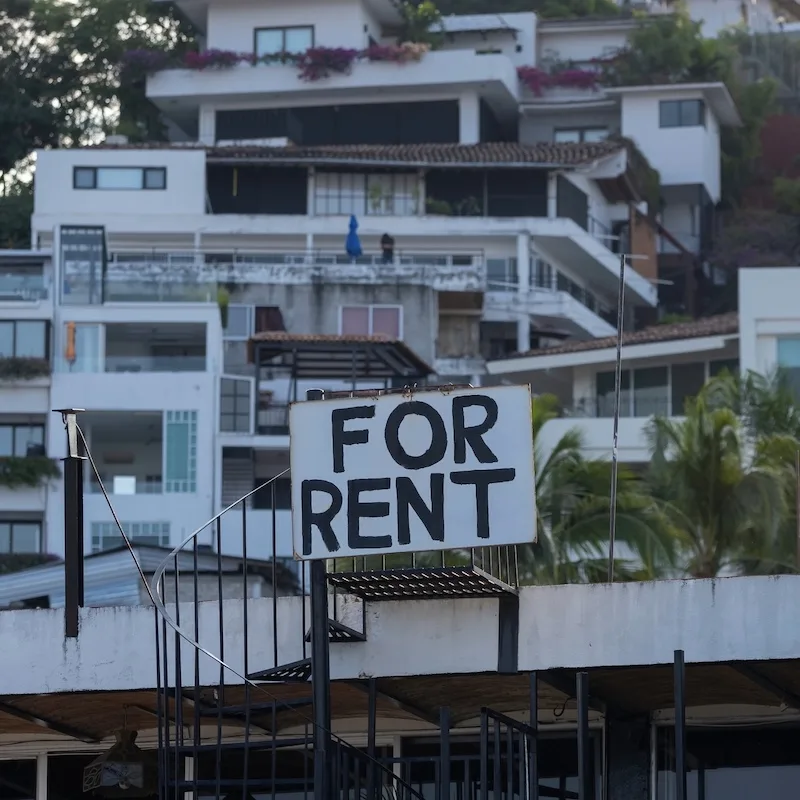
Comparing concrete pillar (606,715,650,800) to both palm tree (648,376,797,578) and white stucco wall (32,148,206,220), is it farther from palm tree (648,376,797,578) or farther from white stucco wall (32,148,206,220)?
white stucco wall (32,148,206,220)

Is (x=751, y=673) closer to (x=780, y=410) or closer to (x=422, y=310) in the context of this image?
(x=780, y=410)

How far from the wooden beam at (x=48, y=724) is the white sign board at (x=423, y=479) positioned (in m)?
2.60

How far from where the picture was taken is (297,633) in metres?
11.7

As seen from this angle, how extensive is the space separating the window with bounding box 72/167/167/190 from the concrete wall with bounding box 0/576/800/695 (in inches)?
1937

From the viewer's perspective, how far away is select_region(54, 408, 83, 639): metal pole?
11.6 meters

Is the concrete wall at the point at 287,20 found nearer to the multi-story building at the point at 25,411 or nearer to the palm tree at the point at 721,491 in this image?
the multi-story building at the point at 25,411

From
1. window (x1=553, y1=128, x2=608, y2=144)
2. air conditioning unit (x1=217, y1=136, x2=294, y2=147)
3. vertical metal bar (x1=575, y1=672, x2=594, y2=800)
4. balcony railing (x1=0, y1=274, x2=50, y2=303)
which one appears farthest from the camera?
window (x1=553, y1=128, x2=608, y2=144)

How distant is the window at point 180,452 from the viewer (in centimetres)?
4981

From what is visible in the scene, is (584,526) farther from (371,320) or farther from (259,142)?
(259,142)

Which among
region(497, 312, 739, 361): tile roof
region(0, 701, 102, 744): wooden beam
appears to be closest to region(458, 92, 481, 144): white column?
region(497, 312, 739, 361): tile roof

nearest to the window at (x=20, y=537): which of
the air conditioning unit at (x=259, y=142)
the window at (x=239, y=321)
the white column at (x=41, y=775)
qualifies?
the window at (x=239, y=321)

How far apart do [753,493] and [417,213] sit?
30919mm

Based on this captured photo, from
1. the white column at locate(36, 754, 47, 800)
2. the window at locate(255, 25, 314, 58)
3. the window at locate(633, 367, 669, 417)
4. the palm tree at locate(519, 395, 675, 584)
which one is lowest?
the white column at locate(36, 754, 47, 800)

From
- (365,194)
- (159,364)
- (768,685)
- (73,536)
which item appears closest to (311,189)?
(365,194)
